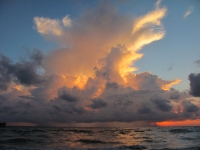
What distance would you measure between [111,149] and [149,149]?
598cm

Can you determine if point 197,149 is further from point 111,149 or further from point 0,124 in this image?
point 0,124

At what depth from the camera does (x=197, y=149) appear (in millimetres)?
26359

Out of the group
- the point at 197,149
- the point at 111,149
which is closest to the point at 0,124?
the point at 111,149

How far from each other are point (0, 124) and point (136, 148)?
5390 inches

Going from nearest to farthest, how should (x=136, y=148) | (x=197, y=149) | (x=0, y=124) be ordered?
(x=197, y=149) < (x=136, y=148) < (x=0, y=124)

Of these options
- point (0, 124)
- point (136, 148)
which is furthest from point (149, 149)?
point (0, 124)

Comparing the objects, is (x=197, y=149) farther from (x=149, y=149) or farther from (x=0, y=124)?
(x=0, y=124)

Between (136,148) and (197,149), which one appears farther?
(136,148)

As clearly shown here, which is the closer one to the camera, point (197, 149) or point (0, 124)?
point (197, 149)

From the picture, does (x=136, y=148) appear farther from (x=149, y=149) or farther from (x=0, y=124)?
(x=0, y=124)

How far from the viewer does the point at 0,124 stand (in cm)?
13338

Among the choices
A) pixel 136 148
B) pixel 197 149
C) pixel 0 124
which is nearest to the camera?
pixel 197 149

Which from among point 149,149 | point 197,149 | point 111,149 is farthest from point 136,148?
point 197,149

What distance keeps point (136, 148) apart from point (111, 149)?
14.6 feet
